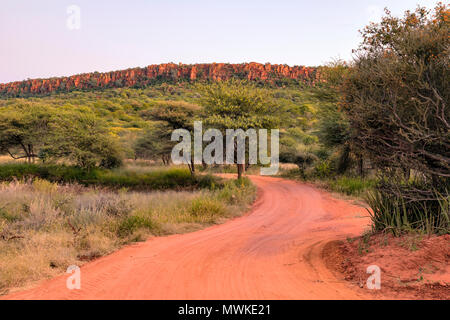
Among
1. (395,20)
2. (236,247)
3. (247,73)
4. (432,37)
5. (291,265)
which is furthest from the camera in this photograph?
(247,73)

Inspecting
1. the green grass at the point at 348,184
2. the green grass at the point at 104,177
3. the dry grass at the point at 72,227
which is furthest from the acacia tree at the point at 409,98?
the green grass at the point at 104,177

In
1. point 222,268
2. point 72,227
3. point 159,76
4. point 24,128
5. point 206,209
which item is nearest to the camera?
point 222,268

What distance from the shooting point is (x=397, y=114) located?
5.70 meters

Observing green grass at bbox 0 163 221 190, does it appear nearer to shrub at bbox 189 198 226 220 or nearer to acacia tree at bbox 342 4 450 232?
shrub at bbox 189 198 226 220

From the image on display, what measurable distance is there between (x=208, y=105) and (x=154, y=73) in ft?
286

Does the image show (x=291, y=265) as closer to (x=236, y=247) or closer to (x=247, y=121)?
(x=236, y=247)

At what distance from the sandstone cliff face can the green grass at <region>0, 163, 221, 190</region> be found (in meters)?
71.1

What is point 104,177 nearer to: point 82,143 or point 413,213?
point 82,143

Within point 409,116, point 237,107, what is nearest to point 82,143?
point 237,107

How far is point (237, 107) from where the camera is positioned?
17.5 metres

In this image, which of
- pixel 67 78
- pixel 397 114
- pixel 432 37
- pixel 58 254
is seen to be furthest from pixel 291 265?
pixel 67 78

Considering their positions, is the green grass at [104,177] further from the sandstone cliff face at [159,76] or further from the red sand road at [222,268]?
the sandstone cliff face at [159,76]

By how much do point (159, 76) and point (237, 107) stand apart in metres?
81.7

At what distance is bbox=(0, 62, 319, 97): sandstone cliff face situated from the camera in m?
89.9
